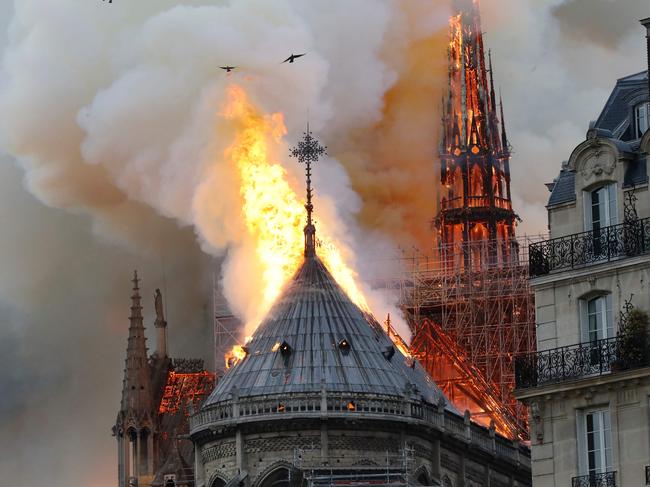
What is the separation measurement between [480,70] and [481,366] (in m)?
22.7

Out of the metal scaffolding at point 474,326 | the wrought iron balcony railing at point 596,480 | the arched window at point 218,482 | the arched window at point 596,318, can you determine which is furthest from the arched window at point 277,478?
the wrought iron balcony railing at point 596,480

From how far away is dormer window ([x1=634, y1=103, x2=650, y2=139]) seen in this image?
71562mm

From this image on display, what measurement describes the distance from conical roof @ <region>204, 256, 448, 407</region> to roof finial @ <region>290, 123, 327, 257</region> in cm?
104

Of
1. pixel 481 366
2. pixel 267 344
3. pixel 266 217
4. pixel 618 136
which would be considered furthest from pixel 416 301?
pixel 618 136

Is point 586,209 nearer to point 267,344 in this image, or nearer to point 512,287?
point 267,344

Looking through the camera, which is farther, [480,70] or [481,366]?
[480,70]

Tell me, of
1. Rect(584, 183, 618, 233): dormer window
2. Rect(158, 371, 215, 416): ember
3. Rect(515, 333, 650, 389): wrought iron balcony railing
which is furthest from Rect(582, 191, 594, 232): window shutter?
Rect(158, 371, 215, 416): ember

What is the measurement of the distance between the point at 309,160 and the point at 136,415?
16336 mm

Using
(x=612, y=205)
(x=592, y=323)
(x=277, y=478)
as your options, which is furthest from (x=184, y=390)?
(x=612, y=205)

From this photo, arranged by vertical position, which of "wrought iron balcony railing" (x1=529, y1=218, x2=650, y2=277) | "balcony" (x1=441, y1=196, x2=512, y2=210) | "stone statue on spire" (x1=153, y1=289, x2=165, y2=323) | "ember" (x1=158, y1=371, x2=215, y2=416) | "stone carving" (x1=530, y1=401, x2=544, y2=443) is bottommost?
"stone carving" (x1=530, y1=401, x2=544, y2=443)

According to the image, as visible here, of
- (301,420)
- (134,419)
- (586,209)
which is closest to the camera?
(586,209)

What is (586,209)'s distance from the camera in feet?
231

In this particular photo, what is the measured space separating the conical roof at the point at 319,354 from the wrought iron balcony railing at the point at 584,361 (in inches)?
1542

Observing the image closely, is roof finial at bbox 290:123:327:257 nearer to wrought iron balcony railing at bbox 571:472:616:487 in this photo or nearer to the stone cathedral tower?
the stone cathedral tower
